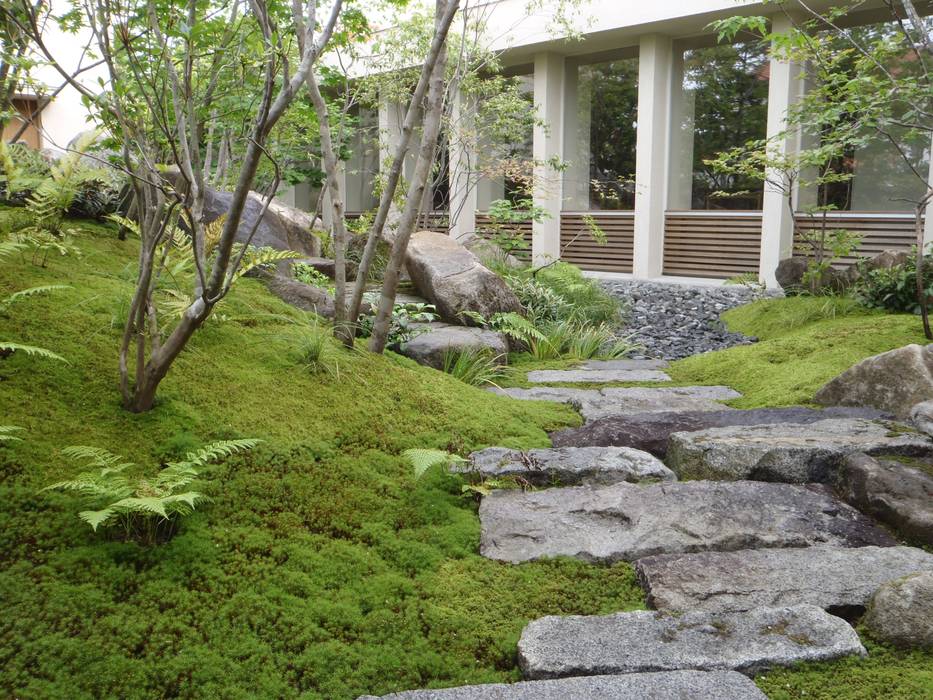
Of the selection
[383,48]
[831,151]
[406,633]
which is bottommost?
[406,633]

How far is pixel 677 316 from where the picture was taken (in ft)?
35.5

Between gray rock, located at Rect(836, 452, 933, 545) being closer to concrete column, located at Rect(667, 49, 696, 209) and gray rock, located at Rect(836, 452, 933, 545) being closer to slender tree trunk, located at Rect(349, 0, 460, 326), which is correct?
slender tree trunk, located at Rect(349, 0, 460, 326)

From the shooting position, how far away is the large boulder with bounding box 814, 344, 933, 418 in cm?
456

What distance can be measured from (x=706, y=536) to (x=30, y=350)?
2.69 meters

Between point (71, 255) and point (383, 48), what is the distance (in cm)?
1029

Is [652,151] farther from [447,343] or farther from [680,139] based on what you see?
[447,343]

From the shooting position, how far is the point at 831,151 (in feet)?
24.4

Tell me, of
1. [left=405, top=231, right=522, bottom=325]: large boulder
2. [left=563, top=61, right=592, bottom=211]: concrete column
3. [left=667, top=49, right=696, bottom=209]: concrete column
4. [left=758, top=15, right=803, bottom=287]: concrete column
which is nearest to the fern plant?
[left=405, top=231, right=522, bottom=325]: large boulder

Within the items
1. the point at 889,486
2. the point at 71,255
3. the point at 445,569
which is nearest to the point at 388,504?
the point at 445,569

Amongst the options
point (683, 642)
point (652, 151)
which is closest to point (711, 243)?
point (652, 151)

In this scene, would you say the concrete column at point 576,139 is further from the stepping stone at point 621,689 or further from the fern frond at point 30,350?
the stepping stone at point 621,689

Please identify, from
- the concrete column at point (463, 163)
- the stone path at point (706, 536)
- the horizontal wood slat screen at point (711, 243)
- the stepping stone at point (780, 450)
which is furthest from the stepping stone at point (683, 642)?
the horizontal wood slat screen at point (711, 243)

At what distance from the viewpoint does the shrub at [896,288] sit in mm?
8000

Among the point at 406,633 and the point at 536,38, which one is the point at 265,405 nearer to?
the point at 406,633
